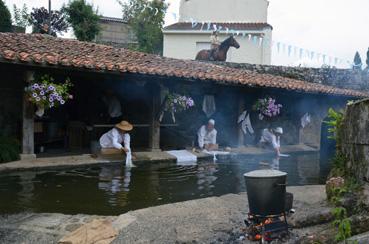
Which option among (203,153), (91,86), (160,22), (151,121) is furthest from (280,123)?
(160,22)

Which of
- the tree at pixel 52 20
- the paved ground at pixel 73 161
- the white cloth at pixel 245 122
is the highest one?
the tree at pixel 52 20

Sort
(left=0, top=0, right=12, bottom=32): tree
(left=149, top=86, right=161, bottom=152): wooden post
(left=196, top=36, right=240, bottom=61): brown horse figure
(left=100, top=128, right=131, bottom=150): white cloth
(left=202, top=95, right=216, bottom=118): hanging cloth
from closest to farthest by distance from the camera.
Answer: (left=100, top=128, right=131, bottom=150): white cloth
(left=149, top=86, right=161, bottom=152): wooden post
(left=202, top=95, right=216, bottom=118): hanging cloth
(left=0, top=0, right=12, bottom=32): tree
(left=196, top=36, right=240, bottom=61): brown horse figure

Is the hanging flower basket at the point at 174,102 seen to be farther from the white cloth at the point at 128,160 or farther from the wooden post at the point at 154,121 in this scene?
the white cloth at the point at 128,160

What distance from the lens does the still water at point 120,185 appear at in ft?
23.6

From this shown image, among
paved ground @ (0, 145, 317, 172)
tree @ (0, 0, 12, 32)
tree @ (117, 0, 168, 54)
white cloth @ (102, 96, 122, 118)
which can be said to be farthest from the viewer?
tree @ (117, 0, 168, 54)

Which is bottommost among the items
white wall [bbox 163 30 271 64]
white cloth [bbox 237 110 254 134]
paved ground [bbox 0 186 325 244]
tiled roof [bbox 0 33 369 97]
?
paved ground [bbox 0 186 325 244]

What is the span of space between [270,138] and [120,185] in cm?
789

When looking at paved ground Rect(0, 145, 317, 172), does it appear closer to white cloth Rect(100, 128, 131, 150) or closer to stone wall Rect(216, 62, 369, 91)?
white cloth Rect(100, 128, 131, 150)

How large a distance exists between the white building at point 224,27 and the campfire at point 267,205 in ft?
67.0

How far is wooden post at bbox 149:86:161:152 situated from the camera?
12617 mm

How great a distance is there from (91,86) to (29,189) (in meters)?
6.62

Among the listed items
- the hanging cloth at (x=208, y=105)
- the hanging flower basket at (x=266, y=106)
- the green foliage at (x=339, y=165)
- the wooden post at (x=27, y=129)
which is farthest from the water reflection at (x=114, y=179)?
the hanging flower basket at (x=266, y=106)

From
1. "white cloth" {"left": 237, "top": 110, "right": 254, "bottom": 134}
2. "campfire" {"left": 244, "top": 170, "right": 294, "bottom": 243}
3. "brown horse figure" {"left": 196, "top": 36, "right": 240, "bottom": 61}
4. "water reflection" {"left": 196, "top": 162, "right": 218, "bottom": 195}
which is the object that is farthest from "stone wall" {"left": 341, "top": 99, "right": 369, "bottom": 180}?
"brown horse figure" {"left": 196, "top": 36, "right": 240, "bottom": 61}

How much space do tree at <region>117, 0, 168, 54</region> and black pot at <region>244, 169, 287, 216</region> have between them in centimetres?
2257
